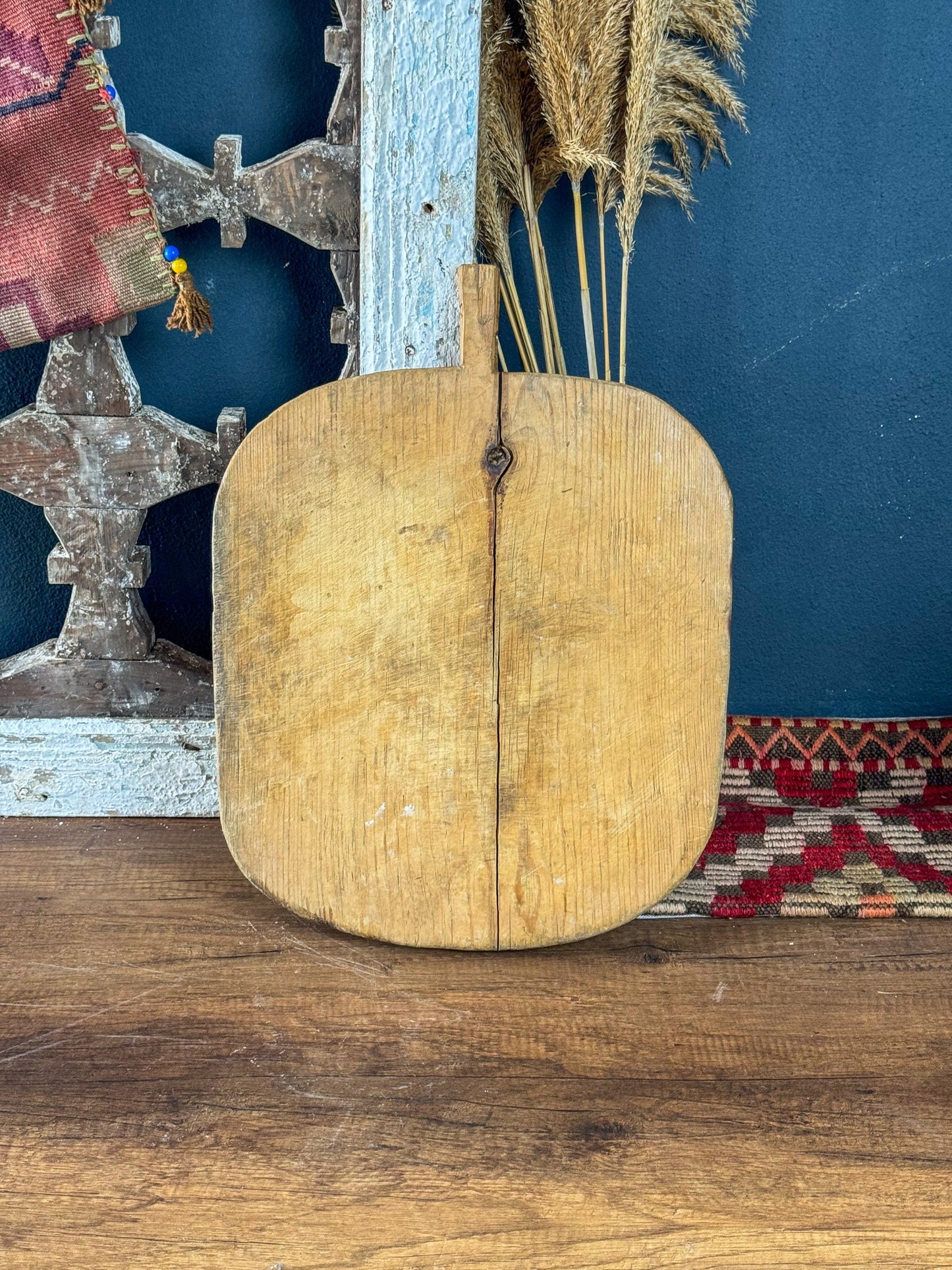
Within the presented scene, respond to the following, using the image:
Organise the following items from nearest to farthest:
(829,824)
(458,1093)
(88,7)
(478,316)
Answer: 1. (458,1093)
2. (478,316)
3. (88,7)
4. (829,824)

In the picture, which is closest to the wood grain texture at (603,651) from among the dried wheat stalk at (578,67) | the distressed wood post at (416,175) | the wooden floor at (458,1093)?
the wooden floor at (458,1093)

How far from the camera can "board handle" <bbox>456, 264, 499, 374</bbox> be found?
1395mm

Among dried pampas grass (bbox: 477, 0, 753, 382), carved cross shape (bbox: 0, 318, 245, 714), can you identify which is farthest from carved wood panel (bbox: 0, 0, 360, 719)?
dried pampas grass (bbox: 477, 0, 753, 382)

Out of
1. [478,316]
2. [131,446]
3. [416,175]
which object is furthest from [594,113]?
[131,446]

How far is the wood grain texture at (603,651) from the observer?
1419 mm

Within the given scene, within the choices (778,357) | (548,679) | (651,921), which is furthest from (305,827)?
(778,357)

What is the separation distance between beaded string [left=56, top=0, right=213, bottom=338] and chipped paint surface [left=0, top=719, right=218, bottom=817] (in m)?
0.71

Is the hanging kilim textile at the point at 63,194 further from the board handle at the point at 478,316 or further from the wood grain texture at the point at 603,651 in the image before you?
the wood grain texture at the point at 603,651

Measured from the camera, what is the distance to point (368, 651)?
1454mm

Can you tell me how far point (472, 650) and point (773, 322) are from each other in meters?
0.97

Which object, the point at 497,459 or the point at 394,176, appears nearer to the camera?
the point at 497,459

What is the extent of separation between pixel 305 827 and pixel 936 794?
1310 mm

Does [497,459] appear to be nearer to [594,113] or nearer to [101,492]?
[594,113]

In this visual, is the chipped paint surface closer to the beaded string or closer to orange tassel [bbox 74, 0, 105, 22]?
the beaded string
